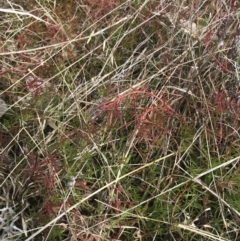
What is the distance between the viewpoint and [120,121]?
1629mm

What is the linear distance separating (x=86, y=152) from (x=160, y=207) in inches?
8.9

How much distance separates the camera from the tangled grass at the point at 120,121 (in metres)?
1.51

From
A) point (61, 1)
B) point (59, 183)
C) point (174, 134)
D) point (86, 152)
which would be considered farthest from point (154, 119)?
point (61, 1)

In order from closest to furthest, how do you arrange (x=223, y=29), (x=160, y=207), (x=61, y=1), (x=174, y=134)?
(x=160, y=207)
(x=174, y=134)
(x=223, y=29)
(x=61, y=1)

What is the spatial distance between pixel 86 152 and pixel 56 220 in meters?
0.20

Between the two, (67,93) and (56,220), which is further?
(67,93)

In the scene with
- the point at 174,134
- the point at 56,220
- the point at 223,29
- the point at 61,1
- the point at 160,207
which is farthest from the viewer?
the point at 61,1

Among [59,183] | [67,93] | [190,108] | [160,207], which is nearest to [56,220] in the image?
[59,183]

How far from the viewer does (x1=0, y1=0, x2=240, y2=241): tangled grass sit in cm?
151

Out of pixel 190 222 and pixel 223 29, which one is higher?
pixel 223 29

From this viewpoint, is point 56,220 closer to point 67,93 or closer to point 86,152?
point 86,152

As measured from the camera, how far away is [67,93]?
1.68 m

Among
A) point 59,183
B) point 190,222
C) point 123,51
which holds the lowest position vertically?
point 190,222

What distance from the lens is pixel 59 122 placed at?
161 centimetres
